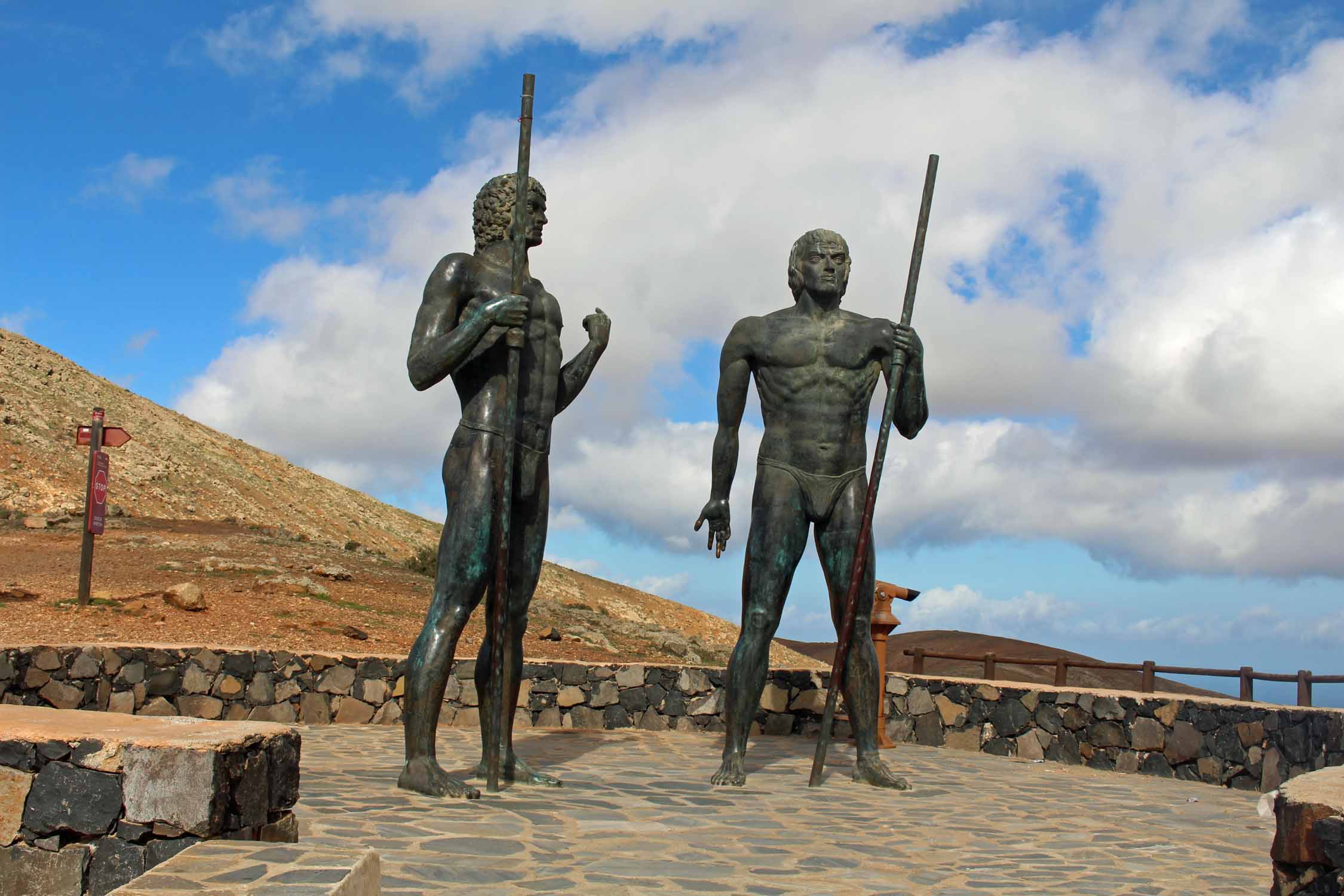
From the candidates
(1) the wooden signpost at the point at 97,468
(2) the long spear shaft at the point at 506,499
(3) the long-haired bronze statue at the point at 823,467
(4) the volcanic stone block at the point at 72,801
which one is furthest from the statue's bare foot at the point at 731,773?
(1) the wooden signpost at the point at 97,468

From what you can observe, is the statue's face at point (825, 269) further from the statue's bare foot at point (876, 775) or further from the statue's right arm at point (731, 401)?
the statue's bare foot at point (876, 775)

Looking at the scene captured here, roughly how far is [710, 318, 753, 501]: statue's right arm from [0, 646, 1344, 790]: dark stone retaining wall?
3.05 m

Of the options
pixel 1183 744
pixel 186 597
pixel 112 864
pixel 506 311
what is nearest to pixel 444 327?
pixel 506 311

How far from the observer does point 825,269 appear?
22.5ft

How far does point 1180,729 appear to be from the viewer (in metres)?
8.43

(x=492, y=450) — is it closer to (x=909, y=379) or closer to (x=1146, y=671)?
(x=909, y=379)

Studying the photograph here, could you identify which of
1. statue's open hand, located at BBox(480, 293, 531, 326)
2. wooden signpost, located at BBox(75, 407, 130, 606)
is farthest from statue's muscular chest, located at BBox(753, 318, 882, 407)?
wooden signpost, located at BBox(75, 407, 130, 606)

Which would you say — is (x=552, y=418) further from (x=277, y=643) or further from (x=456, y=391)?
(x=277, y=643)

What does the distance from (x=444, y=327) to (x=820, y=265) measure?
2.10 m

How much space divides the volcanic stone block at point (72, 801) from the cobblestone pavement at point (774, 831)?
837 millimetres

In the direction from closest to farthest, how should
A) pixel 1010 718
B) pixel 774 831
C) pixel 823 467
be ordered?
pixel 774 831
pixel 823 467
pixel 1010 718

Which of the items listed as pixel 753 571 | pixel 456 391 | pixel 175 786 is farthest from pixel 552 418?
pixel 175 786

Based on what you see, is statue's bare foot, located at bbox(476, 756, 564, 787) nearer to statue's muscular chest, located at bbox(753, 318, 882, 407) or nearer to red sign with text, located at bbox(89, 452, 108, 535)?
statue's muscular chest, located at bbox(753, 318, 882, 407)

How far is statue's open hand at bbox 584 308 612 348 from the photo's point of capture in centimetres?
649
